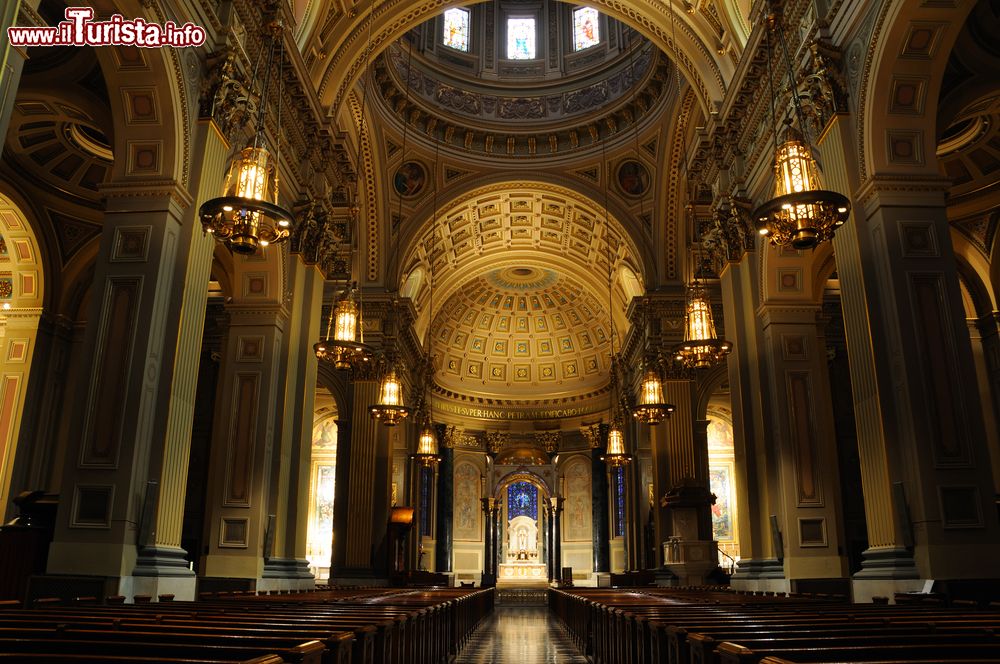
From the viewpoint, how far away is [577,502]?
30234 mm

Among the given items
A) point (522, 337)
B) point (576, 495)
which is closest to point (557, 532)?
point (576, 495)

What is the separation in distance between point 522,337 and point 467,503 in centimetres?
711

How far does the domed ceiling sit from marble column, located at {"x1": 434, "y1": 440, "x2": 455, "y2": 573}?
9.01 feet

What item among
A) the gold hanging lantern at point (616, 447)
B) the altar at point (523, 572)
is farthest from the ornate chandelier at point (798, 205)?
the altar at point (523, 572)

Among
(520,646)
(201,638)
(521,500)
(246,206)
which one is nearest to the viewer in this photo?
(201,638)

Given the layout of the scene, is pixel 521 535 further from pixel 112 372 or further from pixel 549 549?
pixel 112 372

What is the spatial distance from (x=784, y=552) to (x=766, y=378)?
2453 mm

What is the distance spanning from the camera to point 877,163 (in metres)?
7.71

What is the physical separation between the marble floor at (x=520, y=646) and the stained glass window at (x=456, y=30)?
1592cm

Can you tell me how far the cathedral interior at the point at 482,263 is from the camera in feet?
22.8

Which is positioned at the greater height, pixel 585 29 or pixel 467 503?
pixel 585 29

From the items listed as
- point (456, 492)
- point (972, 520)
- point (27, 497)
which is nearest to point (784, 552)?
point (972, 520)

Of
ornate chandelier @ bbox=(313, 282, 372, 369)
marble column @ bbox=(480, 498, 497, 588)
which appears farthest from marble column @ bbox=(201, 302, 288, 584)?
marble column @ bbox=(480, 498, 497, 588)

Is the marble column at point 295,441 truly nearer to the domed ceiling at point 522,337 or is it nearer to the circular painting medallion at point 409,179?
the circular painting medallion at point 409,179
